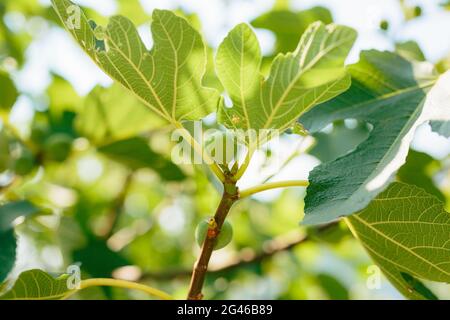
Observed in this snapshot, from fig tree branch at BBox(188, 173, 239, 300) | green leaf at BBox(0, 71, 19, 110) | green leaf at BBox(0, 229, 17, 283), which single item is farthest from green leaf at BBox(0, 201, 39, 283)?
green leaf at BBox(0, 71, 19, 110)

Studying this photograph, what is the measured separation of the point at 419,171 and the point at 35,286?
123 centimetres

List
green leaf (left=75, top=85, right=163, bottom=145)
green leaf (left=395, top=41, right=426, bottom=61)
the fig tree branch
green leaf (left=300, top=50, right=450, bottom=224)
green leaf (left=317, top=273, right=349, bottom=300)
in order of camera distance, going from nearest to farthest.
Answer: green leaf (left=300, top=50, right=450, bottom=224) < the fig tree branch < green leaf (left=395, top=41, right=426, bottom=61) < green leaf (left=75, top=85, right=163, bottom=145) < green leaf (left=317, top=273, right=349, bottom=300)

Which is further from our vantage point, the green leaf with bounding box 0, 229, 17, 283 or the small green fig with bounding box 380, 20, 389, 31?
the small green fig with bounding box 380, 20, 389, 31

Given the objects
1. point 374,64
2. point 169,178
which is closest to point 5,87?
point 169,178

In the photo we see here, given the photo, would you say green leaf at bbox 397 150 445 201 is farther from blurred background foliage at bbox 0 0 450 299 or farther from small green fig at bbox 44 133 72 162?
small green fig at bbox 44 133 72 162

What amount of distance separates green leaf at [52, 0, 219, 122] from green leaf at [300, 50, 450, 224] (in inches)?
10.0

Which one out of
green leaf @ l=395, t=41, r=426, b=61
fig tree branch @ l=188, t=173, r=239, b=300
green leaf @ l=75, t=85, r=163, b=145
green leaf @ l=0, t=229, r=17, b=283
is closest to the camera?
fig tree branch @ l=188, t=173, r=239, b=300

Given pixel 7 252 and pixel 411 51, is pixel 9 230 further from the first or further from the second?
pixel 411 51

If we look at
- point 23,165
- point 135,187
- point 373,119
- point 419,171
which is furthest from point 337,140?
point 135,187

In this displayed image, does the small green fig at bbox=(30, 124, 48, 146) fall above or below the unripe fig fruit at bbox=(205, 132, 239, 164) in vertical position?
above

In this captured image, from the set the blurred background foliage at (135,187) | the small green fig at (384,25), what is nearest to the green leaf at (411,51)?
the blurred background foliage at (135,187)

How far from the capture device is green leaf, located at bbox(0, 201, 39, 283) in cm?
119

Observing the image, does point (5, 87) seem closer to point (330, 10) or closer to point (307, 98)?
point (330, 10)
